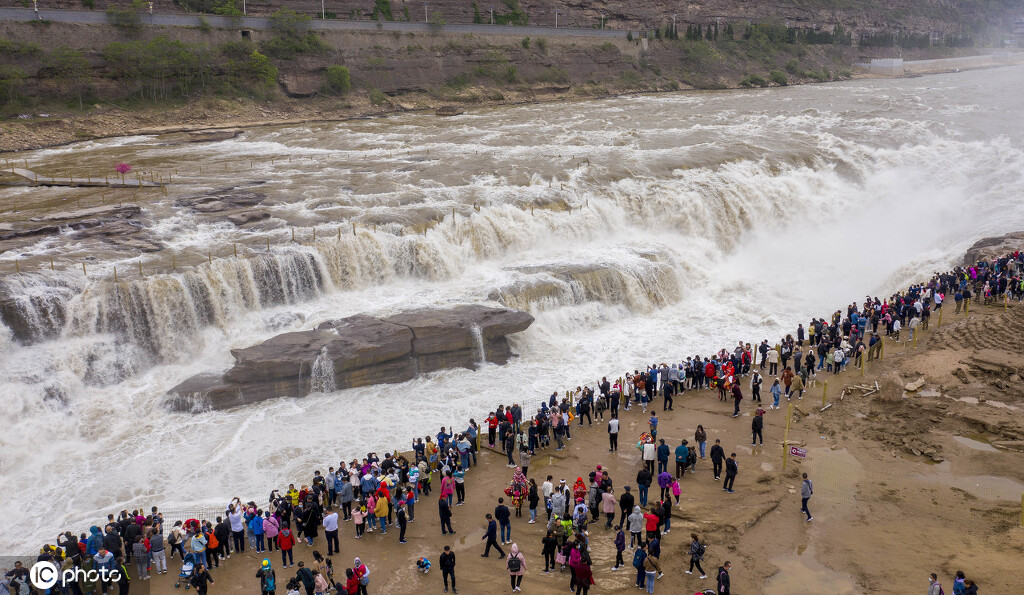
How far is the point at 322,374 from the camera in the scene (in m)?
23.7

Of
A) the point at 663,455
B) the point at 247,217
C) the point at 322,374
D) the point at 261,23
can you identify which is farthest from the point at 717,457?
the point at 261,23

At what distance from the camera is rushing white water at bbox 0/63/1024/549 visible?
21203mm

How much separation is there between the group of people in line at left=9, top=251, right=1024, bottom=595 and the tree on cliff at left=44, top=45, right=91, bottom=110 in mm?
48014

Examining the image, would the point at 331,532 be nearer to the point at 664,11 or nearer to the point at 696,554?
the point at 696,554

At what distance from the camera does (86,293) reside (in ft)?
80.6

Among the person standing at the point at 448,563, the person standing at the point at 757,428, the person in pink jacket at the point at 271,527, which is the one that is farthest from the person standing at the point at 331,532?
the person standing at the point at 757,428

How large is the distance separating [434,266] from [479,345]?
584 cm

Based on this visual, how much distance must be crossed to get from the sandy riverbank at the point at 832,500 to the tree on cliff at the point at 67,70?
50.2 meters

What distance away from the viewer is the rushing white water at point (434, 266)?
Result: 21203 mm

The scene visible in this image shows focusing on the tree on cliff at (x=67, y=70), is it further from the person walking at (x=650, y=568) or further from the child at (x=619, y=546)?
the person walking at (x=650, y=568)

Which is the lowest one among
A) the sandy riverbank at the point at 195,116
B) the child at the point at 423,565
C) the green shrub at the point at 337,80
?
the child at the point at 423,565

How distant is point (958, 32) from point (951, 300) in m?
146

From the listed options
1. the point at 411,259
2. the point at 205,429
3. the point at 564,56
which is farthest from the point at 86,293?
the point at 564,56

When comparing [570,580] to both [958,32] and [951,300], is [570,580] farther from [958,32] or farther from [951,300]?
[958,32]
